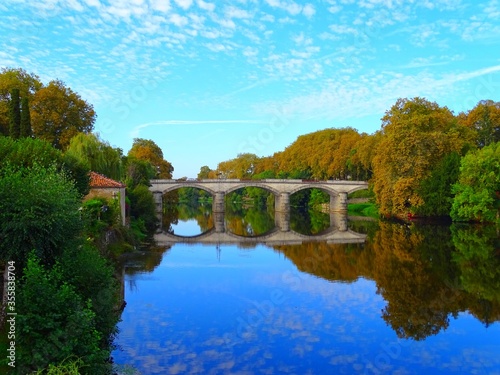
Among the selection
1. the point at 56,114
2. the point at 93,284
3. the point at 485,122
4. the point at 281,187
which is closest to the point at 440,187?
the point at 485,122

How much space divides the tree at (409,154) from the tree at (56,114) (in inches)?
1167

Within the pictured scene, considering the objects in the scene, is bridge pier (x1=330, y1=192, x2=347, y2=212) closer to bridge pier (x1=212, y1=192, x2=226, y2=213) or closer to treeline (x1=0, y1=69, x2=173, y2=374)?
bridge pier (x1=212, y1=192, x2=226, y2=213)

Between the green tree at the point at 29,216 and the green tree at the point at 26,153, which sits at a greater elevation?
the green tree at the point at 26,153

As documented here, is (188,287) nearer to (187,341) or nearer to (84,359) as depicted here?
(187,341)

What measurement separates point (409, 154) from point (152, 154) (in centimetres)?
4180

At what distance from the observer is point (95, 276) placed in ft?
39.6

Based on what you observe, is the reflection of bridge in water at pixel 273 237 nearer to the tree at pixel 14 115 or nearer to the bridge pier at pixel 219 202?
the tree at pixel 14 115

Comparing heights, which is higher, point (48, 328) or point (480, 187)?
point (480, 187)

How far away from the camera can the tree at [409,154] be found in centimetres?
4616

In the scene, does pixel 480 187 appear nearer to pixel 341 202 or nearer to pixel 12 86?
pixel 341 202

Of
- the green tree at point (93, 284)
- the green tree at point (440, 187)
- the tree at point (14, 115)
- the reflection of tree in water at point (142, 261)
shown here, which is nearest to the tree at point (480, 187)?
the green tree at point (440, 187)

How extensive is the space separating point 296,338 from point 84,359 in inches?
267

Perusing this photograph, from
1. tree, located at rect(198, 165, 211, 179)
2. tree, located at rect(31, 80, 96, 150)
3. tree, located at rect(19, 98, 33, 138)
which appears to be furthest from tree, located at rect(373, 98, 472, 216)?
tree, located at rect(198, 165, 211, 179)

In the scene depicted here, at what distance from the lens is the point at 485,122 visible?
55.5 meters
